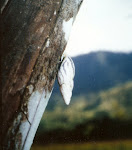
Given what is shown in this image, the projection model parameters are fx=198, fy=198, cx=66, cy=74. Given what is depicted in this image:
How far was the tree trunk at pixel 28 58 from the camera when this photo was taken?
45 cm

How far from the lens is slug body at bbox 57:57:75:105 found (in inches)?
21.2

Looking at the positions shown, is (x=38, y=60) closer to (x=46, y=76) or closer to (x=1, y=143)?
(x=46, y=76)

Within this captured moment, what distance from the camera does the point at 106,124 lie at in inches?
200

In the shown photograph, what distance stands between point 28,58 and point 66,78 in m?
0.13

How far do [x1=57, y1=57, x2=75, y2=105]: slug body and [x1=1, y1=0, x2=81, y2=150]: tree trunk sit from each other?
0.10ft

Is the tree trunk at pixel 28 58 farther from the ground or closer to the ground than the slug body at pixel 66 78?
farther from the ground

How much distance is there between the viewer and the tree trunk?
449 millimetres

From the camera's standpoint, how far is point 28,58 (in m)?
0.47

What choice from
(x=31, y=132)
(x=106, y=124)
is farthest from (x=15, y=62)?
(x=106, y=124)

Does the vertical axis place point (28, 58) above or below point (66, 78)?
above

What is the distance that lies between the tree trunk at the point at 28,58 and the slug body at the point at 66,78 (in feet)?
0.10

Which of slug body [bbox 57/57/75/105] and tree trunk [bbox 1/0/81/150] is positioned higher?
tree trunk [bbox 1/0/81/150]

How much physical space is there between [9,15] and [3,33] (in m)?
0.05

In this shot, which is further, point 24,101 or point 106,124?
point 106,124
